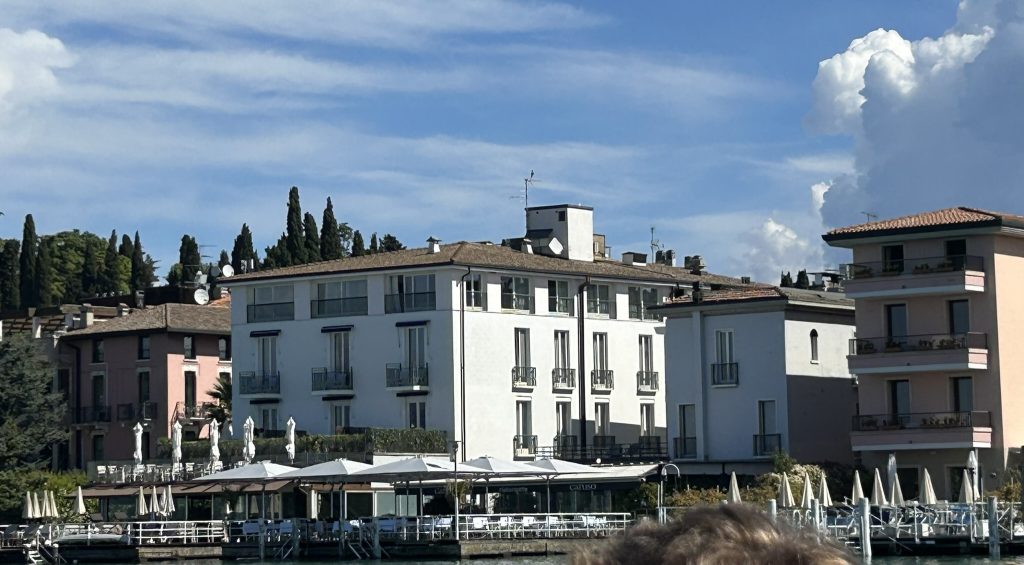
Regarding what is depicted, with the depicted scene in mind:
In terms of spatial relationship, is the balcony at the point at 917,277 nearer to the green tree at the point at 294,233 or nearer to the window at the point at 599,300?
the window at the point at 599,300

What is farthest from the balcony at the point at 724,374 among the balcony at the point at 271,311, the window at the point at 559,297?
the balcony at the point at 271,311

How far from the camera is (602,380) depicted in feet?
248

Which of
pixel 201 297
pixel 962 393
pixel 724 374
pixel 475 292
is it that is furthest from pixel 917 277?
pixel 201 297

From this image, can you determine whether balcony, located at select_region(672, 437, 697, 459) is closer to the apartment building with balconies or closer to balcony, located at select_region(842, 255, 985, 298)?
the apartment building with balconies

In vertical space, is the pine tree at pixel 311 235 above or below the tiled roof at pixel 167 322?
above

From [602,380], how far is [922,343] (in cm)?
2125

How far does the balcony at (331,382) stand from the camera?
72.9 metres

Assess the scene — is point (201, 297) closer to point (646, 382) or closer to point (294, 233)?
point (294, 233)

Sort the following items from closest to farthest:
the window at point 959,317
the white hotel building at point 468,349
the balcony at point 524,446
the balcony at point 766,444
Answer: the window at point 959,317, the balcony at point 766,444, the white hotel building at point 468,349, the balcony at point 524,446

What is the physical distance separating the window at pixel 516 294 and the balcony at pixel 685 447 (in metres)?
12.3

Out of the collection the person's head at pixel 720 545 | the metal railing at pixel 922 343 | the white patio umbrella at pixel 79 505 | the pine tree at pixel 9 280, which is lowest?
the white patio umbrella at pixel 79 505

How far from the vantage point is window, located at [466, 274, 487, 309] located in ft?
236

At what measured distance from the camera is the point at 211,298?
10212 cm

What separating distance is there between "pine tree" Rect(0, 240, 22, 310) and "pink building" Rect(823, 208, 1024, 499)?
86511mm
